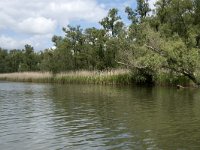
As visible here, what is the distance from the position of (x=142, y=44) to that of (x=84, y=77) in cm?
1421

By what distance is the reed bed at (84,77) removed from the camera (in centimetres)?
5297

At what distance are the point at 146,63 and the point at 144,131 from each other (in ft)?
90.6

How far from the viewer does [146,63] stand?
42.7m

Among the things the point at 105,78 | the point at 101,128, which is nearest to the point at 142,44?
the point at 105,78

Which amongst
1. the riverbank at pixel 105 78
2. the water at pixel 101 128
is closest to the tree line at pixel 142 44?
the riverbank at pixel 105 78

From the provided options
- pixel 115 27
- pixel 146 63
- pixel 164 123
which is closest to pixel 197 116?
pixel 164 123

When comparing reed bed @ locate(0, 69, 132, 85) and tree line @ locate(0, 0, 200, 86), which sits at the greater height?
tree line @ locate(0, 0, 200, 86)

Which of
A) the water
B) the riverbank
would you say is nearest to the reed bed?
the riverbank

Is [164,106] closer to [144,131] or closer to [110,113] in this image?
[110,113]

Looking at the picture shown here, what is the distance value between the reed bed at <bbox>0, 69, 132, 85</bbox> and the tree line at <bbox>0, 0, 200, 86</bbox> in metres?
1.85

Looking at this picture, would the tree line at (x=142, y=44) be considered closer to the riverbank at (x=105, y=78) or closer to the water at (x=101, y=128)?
the riverbank at (x=105, y=78)

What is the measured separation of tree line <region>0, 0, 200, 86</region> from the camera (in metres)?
42.1

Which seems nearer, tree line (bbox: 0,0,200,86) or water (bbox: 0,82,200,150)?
water (bbox: 0,82,200,150)

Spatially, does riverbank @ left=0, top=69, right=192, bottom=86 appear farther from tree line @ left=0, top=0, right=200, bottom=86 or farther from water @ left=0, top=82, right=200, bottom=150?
water @ left=0, top=82, right=200, bottom=150
